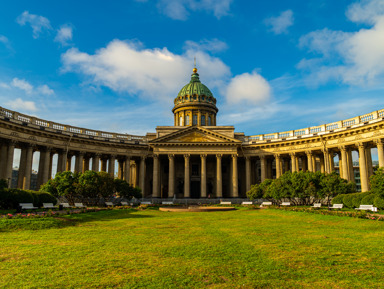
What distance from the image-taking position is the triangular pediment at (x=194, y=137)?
5800 centimetres

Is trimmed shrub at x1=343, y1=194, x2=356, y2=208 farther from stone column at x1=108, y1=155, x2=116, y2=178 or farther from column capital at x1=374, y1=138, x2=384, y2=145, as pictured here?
stone column at x1=108, y1=155, x2=116, y2=178

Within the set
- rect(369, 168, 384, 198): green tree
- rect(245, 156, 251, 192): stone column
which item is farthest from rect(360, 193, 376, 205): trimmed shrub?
rect(245, 156, 251, 192): stone column

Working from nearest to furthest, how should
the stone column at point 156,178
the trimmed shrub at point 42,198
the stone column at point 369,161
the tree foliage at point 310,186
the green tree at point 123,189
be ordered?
the trimmed shrub at point 42,198, the tree foliage at point 310,186, the green tree at point 123,189, the stone column at point 369,161, the stone column at point 156,178

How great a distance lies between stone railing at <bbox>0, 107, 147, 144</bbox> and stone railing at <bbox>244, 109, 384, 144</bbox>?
962 inches

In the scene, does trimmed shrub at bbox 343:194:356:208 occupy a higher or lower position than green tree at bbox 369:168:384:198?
lower

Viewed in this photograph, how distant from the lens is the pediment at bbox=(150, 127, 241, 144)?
5800 centimetres

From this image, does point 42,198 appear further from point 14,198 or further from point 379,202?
point 379,202

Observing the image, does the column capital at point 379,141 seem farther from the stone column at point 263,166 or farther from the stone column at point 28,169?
the stone column at point 28,169

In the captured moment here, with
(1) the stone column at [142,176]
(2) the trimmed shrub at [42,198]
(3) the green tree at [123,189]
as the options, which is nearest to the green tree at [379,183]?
(3) the green tree at [123,189]

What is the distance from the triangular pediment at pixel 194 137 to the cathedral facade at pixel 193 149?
0.19 meters

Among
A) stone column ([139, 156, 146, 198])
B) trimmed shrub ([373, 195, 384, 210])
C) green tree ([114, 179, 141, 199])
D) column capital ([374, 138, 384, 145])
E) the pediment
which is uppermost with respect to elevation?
the pediment

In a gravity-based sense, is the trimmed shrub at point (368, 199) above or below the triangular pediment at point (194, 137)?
below

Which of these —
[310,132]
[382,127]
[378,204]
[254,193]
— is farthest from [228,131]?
[378,204]

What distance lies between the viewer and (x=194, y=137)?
192 feet
